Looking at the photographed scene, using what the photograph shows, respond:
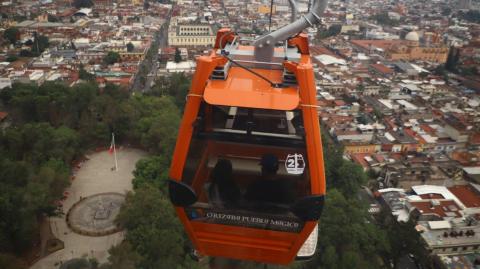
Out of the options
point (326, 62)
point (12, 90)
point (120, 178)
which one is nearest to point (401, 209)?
point (120, 178)

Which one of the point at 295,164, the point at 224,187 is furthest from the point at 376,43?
the point at 295,164

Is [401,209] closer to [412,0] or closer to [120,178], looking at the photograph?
[120,178]

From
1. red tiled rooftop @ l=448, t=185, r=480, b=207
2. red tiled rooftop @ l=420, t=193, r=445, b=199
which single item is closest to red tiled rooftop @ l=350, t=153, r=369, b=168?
red tiled rooftop @ l=420, t=193, r=445, b=199

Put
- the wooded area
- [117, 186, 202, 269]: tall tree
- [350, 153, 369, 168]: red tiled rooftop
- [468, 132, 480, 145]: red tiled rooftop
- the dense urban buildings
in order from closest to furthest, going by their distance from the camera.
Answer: [117, 186, 202, 269]: tall tree → the wooded area → the dense urban buildings → [350, 153, 369, 168]: red tiled rooftop → [468, 132, 480, 145]: red tiled rooftop

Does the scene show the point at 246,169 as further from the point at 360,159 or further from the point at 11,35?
the point at 11,35

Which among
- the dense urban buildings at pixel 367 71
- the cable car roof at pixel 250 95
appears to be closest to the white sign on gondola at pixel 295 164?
the cable car roof at pixel 250 95

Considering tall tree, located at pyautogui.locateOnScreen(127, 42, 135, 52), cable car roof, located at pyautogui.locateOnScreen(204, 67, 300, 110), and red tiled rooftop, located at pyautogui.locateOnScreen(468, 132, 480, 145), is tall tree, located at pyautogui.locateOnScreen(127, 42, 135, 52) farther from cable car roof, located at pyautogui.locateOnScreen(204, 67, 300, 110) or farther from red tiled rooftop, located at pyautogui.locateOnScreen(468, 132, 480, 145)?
cable car roof, located at pyautogui.locateOnScreen(204, 67, 300, 110)
